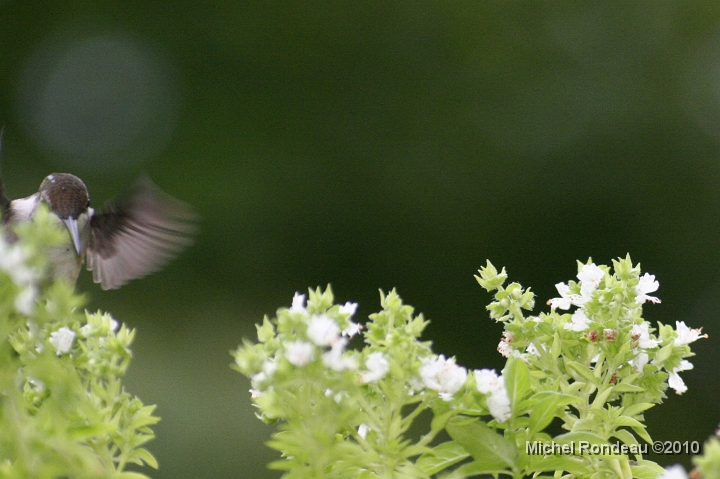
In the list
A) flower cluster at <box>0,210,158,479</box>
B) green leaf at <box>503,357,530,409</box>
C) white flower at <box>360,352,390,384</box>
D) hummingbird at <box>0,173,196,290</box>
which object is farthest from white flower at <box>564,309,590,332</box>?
hummingbird at <box>0,173,196,290</box>

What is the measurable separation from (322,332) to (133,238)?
0.86 m

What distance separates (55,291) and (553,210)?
294 centimetres

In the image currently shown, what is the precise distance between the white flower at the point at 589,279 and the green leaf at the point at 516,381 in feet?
0.45

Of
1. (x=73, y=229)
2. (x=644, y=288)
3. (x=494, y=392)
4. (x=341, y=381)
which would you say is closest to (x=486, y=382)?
(x=494, y=392)

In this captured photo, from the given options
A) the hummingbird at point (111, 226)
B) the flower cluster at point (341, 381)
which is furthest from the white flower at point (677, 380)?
the hummingbird at point (111, 226)

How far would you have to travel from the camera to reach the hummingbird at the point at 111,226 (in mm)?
1093

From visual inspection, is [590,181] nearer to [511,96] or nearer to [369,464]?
[511,96]

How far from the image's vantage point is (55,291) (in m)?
0.40

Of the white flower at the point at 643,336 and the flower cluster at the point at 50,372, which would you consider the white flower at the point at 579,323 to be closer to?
the white flower at the point at 643,336

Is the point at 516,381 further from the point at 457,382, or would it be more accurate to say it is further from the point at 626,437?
the point at 626,437

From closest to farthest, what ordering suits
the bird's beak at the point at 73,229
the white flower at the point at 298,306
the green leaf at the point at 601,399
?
the white flower at the point at 298,306 → the green leaf at the point at 601,399 → the bird's beak at the point at 73,229

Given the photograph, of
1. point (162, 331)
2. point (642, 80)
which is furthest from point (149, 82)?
point (642, 80)

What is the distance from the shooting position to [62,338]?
1.72 ft

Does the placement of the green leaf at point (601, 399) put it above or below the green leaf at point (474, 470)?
above
